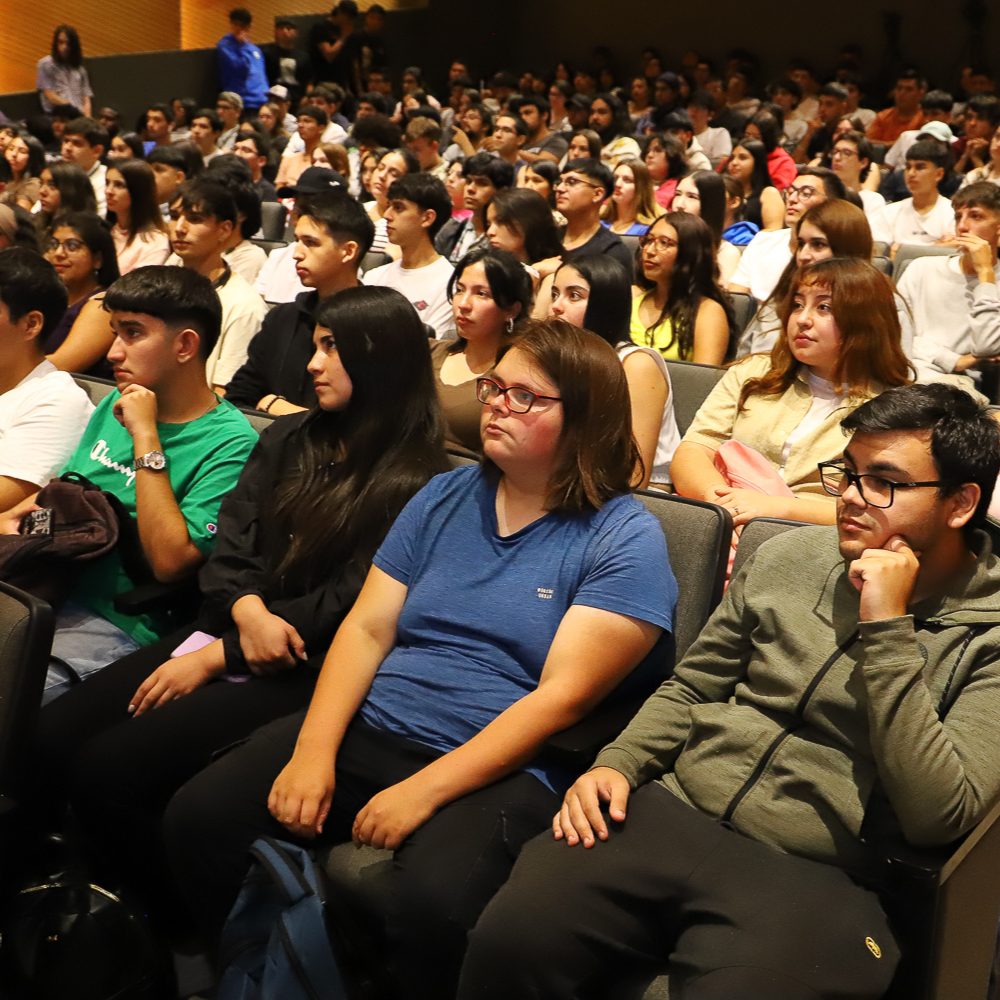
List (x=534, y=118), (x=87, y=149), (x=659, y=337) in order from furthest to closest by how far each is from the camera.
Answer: (x=534, y=118), (x=87, y=149), (x=659, y=337)

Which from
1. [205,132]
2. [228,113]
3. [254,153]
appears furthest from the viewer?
[228,113]

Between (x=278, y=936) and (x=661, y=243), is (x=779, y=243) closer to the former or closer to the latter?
(x=661, y=243)

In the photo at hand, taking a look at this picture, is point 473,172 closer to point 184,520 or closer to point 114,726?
point 184,520

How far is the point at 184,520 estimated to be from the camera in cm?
249

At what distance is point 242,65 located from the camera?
12133 mm

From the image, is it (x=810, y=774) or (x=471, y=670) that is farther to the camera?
(x=471, y=670)

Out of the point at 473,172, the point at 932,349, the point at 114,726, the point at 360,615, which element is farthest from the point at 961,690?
the point at 473,172

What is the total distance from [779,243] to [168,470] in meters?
3.35

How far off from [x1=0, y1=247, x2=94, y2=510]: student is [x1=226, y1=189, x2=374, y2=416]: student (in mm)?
611

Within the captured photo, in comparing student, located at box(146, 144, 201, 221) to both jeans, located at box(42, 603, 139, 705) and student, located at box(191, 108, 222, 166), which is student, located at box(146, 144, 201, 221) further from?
jeans, located at box(42, 603, 139, 705)

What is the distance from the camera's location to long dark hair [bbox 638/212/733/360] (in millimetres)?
3873

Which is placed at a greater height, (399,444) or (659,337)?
(399,444)

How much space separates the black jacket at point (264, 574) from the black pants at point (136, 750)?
0.08 meters

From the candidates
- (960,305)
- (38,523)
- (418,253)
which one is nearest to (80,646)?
(38,523)
